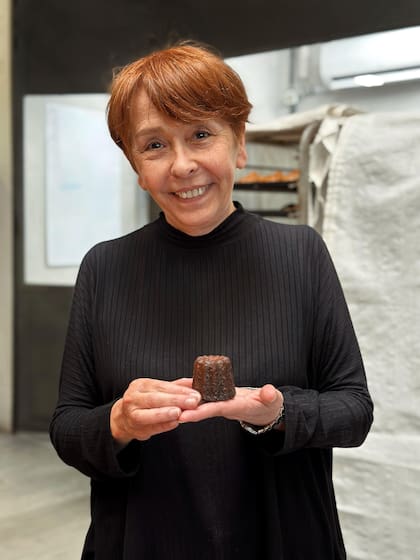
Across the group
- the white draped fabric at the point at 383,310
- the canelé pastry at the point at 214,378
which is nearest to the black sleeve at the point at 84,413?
the canelé pastry at the point at 214,378

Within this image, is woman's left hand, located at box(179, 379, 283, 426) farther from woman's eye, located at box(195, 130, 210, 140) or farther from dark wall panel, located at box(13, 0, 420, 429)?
dark wall panel, located at box(13, 0, 420, 429)

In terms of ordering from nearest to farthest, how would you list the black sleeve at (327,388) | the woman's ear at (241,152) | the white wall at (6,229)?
1. the black sleeve at (327,388)
2. the woman's ear at (241,152)
3. the white wall at (6,229)

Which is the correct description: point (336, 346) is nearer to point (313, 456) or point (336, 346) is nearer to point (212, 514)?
point (313, 456)

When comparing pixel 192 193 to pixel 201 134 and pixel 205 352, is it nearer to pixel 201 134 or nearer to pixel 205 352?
pixel 201 134

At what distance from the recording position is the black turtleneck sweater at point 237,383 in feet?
3.67

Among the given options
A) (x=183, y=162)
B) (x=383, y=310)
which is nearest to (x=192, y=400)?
(x=183, y=162)

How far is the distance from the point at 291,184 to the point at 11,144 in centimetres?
231

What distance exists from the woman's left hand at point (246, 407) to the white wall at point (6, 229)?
389cm

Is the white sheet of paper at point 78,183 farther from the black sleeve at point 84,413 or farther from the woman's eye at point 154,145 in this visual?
the woman's eye at point 154,145

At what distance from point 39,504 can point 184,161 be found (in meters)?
2.93

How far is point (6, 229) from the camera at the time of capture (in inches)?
180

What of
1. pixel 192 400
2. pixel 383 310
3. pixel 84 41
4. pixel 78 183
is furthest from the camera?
pixel 78 183

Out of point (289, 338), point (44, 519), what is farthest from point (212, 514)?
point (44, 519)

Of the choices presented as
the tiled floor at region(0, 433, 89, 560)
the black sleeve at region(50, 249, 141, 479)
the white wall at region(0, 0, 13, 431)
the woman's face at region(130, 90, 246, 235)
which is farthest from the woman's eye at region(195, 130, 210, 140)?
the white wall at region(0, 0, 13, 431)
